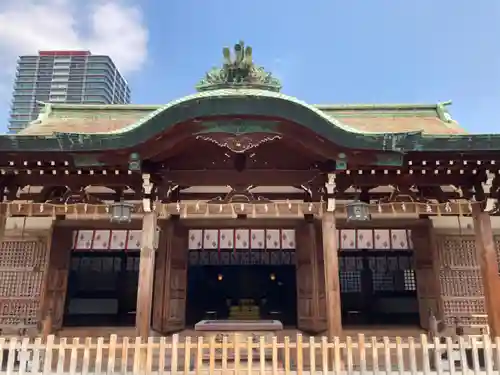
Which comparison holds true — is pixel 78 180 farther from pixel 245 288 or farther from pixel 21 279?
pixel 245 288

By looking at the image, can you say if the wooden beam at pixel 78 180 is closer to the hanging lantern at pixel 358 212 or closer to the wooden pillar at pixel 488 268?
the hanging lantern at pixel 358 212

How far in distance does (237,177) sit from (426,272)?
5.63 m

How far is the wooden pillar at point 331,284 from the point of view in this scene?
868 cm

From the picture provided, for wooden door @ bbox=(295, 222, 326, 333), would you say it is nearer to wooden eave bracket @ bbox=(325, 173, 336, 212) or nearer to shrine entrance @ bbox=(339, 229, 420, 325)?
wooden eave bracket @ bbox=(325, 173, 336, 212)

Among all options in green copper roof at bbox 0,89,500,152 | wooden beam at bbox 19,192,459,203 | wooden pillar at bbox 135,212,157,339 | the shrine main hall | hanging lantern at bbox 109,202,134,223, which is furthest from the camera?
wooden beam at bbox 19,192,459,203

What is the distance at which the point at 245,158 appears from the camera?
382 inches

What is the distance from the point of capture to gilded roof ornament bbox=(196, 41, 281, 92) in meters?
9.45

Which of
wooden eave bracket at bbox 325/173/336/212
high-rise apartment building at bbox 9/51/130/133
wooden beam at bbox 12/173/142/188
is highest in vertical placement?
high-rise apartment building at bbox 9/51/130/133

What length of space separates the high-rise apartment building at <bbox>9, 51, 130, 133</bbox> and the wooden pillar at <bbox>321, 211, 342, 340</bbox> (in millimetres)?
108530

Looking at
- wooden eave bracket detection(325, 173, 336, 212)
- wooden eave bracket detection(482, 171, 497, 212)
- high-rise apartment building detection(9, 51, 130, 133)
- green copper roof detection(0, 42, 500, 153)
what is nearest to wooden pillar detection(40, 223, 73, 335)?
green copper roof detection(0, 42, 500, 153)

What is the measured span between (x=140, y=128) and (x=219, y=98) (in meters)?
1.72

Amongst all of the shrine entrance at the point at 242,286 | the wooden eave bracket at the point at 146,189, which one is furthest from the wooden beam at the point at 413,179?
the shrine entrance at the point at 242,286

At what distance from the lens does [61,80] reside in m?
112

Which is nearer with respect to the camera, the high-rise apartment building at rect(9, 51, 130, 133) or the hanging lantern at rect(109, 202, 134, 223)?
the hanging lantern at rect(109, 202, 134, 223)
